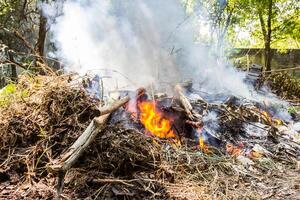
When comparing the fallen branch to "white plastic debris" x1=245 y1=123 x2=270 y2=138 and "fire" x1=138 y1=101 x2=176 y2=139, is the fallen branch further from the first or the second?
"white plastic debris" x1=245 y1=123 x2=270 y2=138

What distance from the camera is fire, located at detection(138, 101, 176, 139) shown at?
5109 mm

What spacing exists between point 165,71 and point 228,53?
7.26m

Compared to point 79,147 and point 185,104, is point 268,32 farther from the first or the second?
point 79,147

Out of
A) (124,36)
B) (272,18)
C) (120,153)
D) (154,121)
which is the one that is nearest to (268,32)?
(272,18)

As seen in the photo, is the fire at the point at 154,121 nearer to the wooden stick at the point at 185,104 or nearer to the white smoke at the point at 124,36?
the wooden stick at the point at 185,104

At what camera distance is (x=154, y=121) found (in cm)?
522

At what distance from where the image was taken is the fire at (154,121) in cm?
511

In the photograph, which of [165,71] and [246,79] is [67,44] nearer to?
[165,71]

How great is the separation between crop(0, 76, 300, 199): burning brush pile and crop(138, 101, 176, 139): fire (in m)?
0.02

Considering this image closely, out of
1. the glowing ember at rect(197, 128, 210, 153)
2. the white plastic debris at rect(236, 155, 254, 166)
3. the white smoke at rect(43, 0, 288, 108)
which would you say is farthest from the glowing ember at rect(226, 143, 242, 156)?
the white smoke at rect(43, 0, 288, 108)

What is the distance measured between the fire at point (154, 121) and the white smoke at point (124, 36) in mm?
2427

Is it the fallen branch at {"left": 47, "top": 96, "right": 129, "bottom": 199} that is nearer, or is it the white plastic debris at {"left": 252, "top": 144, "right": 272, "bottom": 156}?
the fallen branch at {"left": 47, "top": 96, "right": 129, "bottom": 199}

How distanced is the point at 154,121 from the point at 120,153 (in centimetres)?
162

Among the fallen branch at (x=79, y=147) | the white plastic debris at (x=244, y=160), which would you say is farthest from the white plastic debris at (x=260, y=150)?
the fallen branch at (x=79, y=147)
